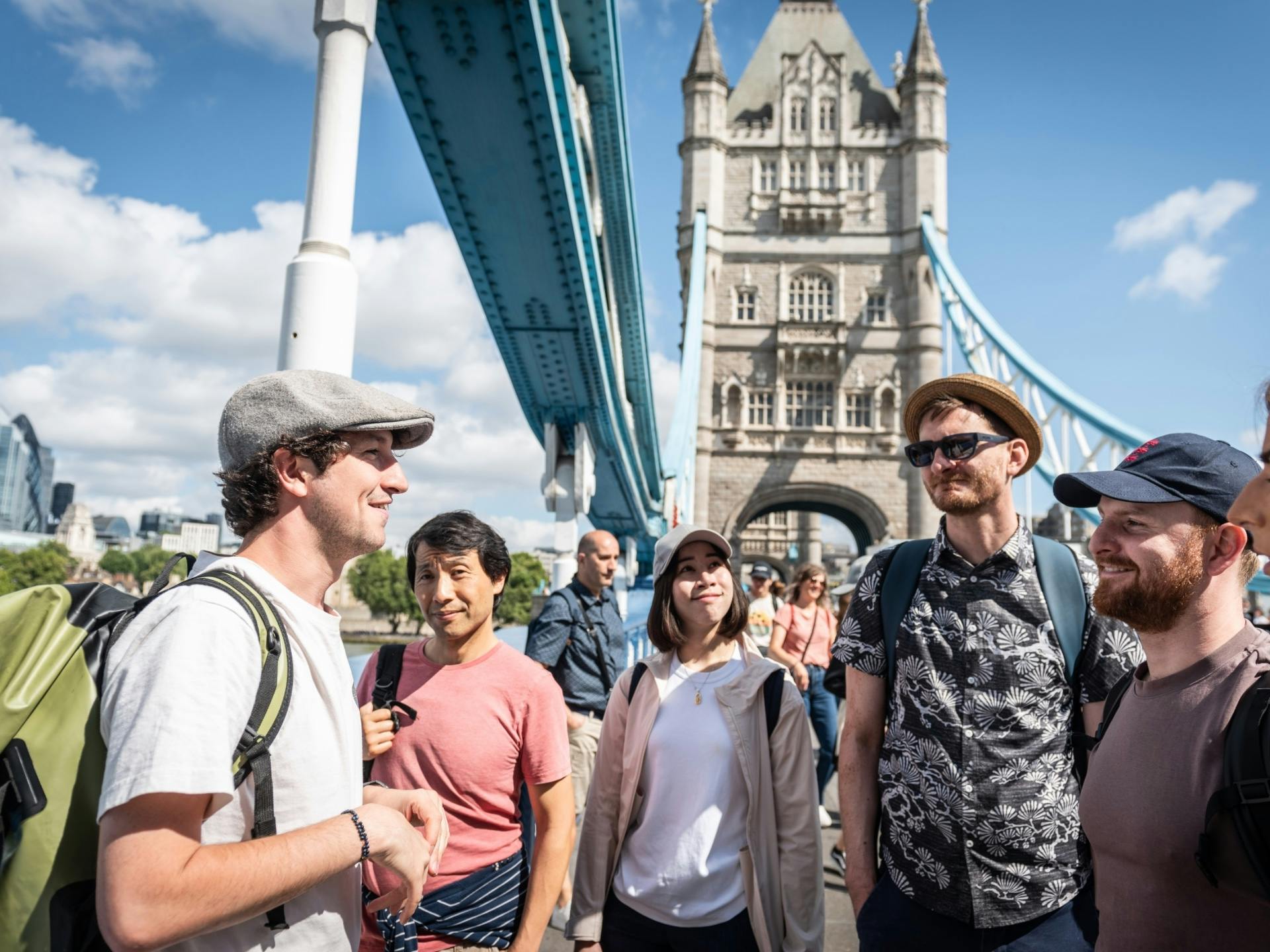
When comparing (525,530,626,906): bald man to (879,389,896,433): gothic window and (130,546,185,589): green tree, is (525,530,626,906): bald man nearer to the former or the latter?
(879,389,896,433): gothic window

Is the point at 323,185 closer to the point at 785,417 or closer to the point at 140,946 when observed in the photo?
the point at 140,946

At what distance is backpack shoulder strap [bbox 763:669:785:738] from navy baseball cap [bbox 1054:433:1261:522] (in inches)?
32.6

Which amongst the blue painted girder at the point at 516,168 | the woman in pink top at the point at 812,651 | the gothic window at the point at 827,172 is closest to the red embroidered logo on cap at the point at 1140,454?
the blue painted girder at the point at 516,168

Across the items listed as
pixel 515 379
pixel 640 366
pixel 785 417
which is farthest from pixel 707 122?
pixel 515 379

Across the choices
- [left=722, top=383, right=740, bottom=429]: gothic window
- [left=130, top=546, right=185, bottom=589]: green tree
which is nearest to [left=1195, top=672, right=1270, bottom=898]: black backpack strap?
[left=722, top=383, right=740, bottom=429]: gothic window

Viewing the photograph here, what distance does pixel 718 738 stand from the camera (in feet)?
6.48

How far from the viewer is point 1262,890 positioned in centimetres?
103

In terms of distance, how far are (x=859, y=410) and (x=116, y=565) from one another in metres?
85.4

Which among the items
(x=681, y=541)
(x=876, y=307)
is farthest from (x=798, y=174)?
(x=681, y=541)

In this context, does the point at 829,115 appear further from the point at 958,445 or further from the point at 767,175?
the point at 958,445

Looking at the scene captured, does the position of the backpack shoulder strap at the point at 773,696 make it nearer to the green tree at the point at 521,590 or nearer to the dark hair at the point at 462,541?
the dark hair at the point at 462,541

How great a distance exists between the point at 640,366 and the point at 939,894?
33.4 ft

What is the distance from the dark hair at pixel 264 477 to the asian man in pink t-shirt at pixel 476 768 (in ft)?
2.04

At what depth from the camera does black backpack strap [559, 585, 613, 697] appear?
356cm
